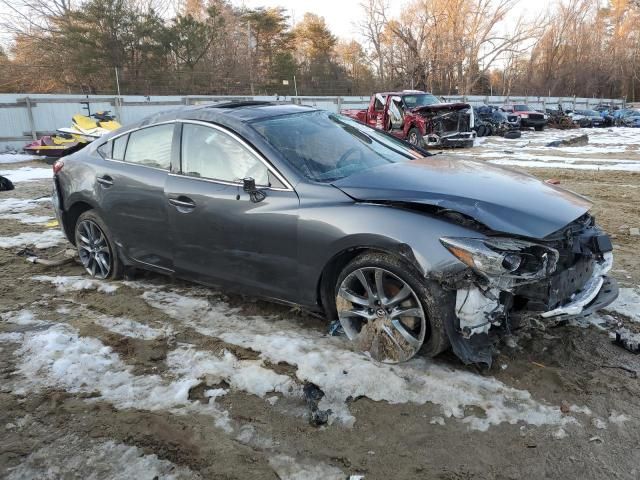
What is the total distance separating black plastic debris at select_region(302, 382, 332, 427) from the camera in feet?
8.57

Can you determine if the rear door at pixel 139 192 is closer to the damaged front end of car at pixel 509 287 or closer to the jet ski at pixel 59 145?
the damaged front end of car at pixel 509 287

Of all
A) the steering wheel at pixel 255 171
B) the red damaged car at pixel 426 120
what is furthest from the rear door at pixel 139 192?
the red damaged car at pixel 426 120

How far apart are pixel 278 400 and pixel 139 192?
2.24 m

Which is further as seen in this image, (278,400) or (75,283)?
(75,283)

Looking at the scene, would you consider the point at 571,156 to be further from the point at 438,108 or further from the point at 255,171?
the point at 255,171

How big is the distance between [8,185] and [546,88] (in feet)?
222

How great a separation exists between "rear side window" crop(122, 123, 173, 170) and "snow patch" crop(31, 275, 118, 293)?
1.18 meters

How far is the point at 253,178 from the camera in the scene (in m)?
3.46

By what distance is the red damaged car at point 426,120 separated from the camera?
1623cm

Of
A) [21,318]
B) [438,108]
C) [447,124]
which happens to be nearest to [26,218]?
[21,318]

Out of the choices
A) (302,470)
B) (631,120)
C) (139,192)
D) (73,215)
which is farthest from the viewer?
(631,120)

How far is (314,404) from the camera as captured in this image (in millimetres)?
2746

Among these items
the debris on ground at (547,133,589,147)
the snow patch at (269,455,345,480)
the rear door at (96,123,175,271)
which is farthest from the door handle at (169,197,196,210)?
the debris on ground at (547,133,589,147)

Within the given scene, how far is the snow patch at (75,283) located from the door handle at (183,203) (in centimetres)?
122
